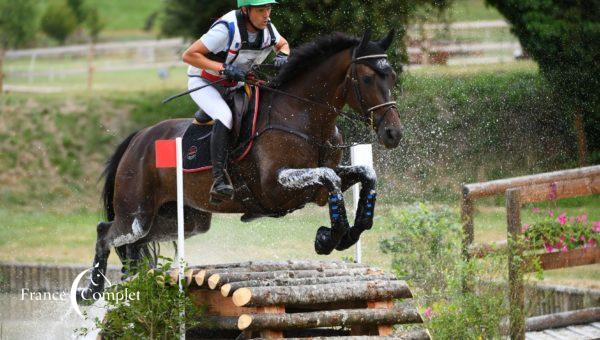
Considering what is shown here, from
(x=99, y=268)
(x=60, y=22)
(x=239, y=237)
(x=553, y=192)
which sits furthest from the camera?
(x=60, y=22)

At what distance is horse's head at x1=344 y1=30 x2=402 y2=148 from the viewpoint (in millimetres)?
6562

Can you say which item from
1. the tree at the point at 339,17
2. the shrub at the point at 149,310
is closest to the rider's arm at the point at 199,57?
the shrub at the point at 149,310

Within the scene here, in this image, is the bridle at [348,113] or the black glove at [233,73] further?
the black glove at [233,73]

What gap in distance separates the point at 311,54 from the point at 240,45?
496 mm

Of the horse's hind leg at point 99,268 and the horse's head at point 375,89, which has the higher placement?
the horse's head at point 375,89

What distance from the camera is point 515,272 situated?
7895 mm

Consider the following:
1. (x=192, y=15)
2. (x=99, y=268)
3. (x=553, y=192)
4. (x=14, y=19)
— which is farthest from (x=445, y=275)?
(x=14, y=19)

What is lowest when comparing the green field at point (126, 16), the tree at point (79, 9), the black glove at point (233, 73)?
the black glove at point (233, 73)

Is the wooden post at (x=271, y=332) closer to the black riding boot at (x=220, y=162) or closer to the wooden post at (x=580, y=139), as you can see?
the black riding boot at (x=220, y=162)

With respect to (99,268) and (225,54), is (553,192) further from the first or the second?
(99,268)

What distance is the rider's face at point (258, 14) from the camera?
22.9 ft

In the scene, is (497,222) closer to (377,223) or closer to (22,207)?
(377,223)

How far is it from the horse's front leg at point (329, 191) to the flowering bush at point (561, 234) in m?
2.20

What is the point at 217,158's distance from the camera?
279 inches
